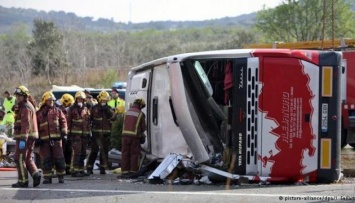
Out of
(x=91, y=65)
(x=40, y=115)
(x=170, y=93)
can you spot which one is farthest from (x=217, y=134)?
(x=91, y=65)

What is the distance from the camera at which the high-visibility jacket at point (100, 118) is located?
14500 millimetres

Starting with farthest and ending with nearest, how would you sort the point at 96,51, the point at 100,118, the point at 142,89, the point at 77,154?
the point at 96,51 → the point at 100,118 → the point at 77,154 → the point at 142,89

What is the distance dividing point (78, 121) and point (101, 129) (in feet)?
2.31

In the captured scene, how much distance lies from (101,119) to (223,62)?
344cm

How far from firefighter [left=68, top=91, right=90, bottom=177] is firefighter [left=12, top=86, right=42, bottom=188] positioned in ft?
6.34

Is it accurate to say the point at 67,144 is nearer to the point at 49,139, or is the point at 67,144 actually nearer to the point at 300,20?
the point at 49,139

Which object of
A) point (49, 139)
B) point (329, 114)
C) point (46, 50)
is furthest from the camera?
point (46, 50)

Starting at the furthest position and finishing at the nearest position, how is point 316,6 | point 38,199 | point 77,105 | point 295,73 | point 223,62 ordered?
point 316,6, point 77,105, point 223,62, point 295,73, point 38,199

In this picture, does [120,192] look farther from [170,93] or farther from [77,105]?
[77,105]

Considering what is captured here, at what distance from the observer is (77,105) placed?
46.2ft

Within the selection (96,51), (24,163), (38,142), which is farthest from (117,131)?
(96,51)

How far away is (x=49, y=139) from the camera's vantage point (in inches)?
497

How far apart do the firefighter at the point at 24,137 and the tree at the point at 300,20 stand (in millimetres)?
24141

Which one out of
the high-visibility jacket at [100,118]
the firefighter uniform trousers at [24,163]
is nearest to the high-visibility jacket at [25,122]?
the firefighter uniform trousers at [24,163]
